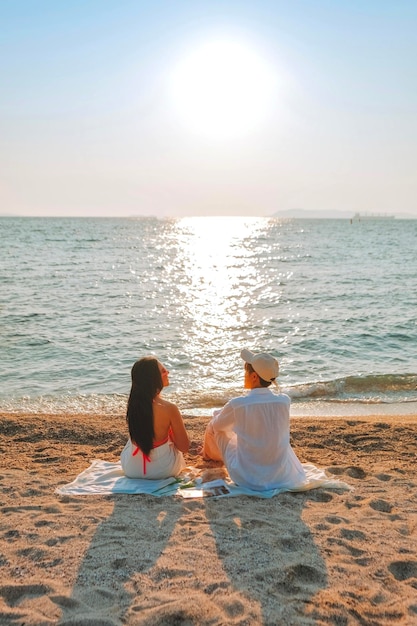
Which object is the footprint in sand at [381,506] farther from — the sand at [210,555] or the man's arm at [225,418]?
the man's arm at [225,418]

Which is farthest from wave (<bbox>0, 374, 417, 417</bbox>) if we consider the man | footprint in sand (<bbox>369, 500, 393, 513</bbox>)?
footprint in sand (<bbox>369, 500, 393, 513</bbox>)

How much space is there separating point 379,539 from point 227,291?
67.2 ft

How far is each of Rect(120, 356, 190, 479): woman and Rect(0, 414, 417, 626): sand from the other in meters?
0.44

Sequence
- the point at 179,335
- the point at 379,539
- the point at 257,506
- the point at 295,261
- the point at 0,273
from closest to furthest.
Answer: the point at 379,539
the point at 257,506
the point at 179,335
the point at 0,273
the point at 295,261

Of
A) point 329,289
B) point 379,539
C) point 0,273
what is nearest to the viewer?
point 379,539

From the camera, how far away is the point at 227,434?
5836mm

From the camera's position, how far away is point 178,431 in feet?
18.7

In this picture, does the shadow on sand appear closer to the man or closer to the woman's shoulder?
the man

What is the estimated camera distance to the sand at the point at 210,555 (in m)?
3.39

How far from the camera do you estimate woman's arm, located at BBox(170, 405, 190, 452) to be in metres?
5.63

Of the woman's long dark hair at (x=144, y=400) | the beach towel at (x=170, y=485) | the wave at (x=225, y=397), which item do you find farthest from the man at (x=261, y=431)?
the wave at (x=225, y=397)

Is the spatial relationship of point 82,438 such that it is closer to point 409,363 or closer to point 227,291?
point 409,363

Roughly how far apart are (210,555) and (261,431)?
1.57 meters

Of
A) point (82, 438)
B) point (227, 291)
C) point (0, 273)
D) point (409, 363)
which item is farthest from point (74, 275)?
point (82, 438)
